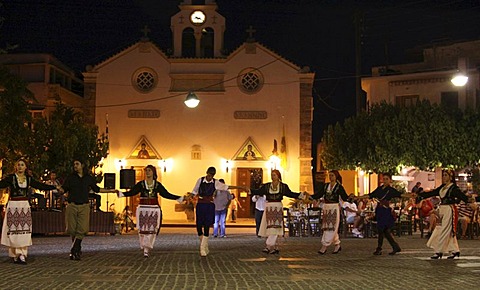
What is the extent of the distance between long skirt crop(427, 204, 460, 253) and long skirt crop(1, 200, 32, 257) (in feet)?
26.4

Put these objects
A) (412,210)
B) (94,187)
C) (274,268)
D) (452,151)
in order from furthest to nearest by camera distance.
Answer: (452,151) → (412,210) → (94,187) → (274,268)

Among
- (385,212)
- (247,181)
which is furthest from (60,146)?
(385,212)

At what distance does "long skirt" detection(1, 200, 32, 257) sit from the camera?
14984mm

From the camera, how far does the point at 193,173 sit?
3912 centimetres

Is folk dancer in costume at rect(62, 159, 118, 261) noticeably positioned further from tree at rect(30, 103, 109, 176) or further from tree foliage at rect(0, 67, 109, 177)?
tree at rect(30, 103, 109, 176)

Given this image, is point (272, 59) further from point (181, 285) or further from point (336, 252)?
point (181, 285)

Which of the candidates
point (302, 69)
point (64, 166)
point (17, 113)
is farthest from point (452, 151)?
point (17, 113)

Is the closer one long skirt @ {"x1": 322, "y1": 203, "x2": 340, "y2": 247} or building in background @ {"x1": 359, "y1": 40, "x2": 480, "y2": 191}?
long skirt @ {"x1": 322, "y1": 203, "x2": 340, "y2": 247}

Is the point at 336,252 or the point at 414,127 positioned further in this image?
the point at 414,127

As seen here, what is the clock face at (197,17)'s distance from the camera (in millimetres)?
40312

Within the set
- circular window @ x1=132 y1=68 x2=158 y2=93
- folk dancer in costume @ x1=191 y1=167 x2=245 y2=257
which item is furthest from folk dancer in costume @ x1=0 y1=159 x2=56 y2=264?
circular window @ x1=132 y1=68 x2=158 y2=93

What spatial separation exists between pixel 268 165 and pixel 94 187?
2322 cm

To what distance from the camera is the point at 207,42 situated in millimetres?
40844

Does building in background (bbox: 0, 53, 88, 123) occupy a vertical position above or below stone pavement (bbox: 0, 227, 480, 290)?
above
